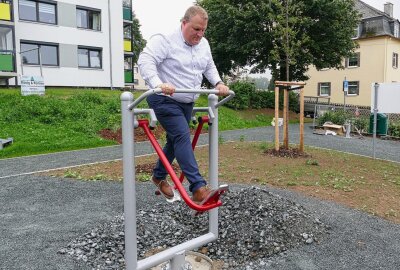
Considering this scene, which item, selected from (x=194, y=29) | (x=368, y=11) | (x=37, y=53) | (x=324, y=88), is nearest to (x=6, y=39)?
(x=37, y=53)

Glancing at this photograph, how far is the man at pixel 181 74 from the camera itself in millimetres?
3092

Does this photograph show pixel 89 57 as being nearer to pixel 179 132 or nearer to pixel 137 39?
pixel 179 132

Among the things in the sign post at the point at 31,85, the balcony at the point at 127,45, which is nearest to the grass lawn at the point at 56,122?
the sign post at the point at 31,85

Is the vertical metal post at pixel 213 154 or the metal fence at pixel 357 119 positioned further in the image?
the metal fence at pixel 357 119

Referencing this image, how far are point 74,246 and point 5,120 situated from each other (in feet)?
33.3

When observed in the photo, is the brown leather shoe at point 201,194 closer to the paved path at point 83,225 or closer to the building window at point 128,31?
the paved path at point 83,225

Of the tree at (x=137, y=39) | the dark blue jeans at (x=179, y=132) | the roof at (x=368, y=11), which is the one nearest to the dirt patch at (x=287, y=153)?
the dark blue jeans at (x=179, y=132)

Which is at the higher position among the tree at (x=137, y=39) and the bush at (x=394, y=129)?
the tree at (x=137, y=39)

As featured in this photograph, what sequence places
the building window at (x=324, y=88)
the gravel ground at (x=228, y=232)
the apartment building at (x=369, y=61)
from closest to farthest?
the gravel ground at (x=228, y=232) → the apartment building at (x=369, y=61) → the building window at (x=324, y=88)

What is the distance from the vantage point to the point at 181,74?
3.31 metres

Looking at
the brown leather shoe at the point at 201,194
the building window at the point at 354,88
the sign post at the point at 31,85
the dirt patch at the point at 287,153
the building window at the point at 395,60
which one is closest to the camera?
the brown leather shoe at the point at 201,194

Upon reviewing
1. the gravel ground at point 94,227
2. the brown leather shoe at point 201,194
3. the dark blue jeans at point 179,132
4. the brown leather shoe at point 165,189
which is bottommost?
the gravel ground at point 94,227

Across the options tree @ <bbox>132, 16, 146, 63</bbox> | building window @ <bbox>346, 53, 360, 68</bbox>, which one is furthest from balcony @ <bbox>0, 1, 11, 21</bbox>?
tree @ <bbox>132, 16, 146, 63</bbox>

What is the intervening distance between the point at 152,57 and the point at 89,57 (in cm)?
2277
